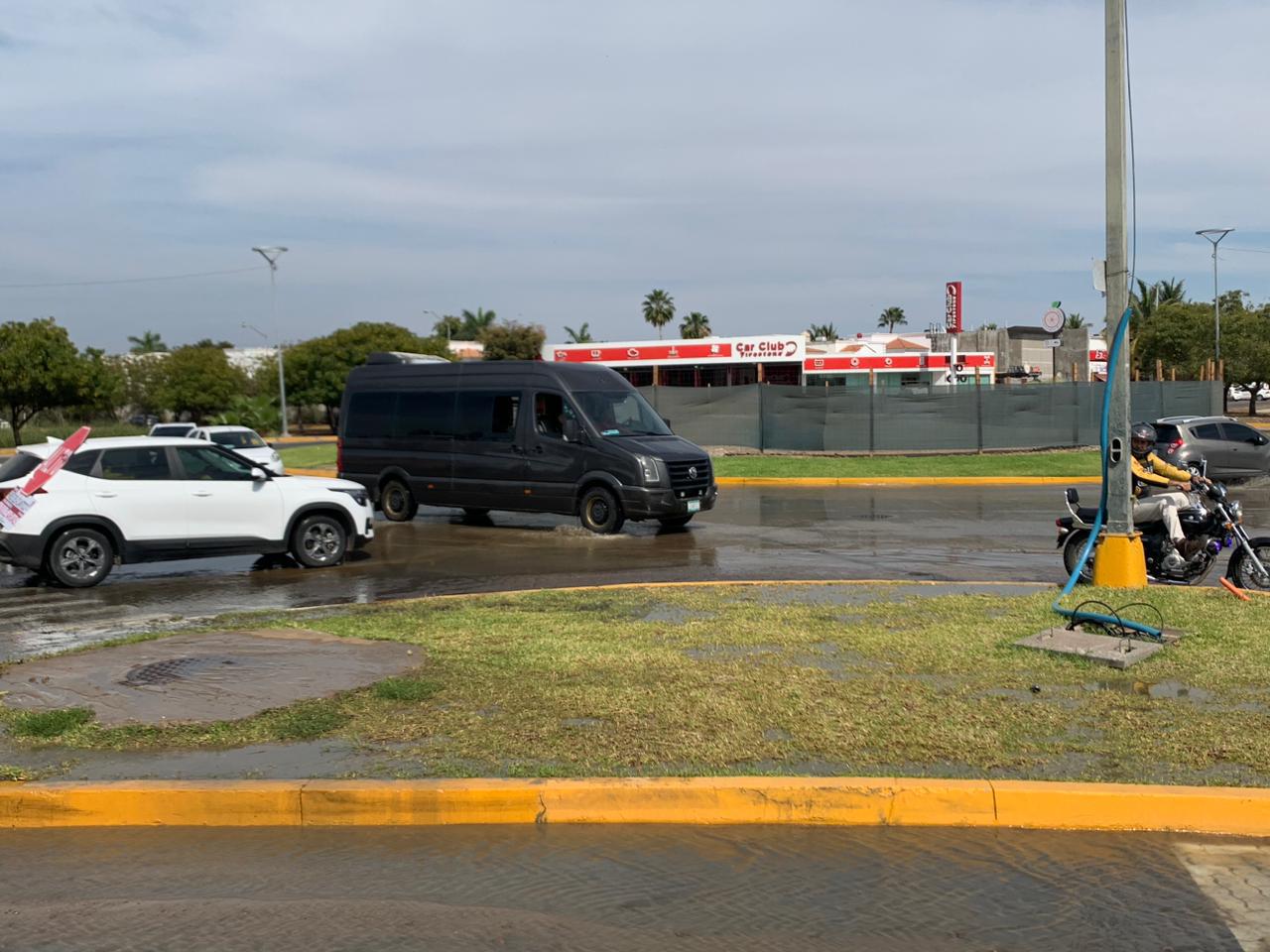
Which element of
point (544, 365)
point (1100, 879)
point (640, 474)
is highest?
point (544, 365)

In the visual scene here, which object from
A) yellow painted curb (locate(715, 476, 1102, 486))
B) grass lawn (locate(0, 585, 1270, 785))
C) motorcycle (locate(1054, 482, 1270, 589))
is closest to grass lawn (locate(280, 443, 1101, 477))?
yellow painted curb (locate(715, 476, 1102, 486))

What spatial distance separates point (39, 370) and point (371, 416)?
Result: 144ft

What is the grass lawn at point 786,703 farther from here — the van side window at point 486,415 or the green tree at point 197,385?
the green tree at point 197,385

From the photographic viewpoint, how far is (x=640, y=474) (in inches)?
613

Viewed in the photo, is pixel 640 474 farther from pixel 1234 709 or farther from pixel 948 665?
pixel 1234 709

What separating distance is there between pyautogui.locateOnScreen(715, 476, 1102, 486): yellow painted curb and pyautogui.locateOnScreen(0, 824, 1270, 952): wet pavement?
1947 centimetres

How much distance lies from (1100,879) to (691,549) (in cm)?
1002

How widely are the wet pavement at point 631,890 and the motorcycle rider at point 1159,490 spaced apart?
644 centimetres

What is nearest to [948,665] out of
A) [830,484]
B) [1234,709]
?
[1234,709]

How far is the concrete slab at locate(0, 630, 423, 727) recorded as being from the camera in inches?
264

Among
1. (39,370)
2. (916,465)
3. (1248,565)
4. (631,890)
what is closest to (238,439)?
(916,465)

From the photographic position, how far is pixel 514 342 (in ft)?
244

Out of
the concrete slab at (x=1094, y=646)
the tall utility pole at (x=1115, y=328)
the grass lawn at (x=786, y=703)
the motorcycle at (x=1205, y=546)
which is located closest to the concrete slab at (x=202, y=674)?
the grass lawn at (x=786, y=703)

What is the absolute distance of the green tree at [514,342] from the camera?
74.1 m
